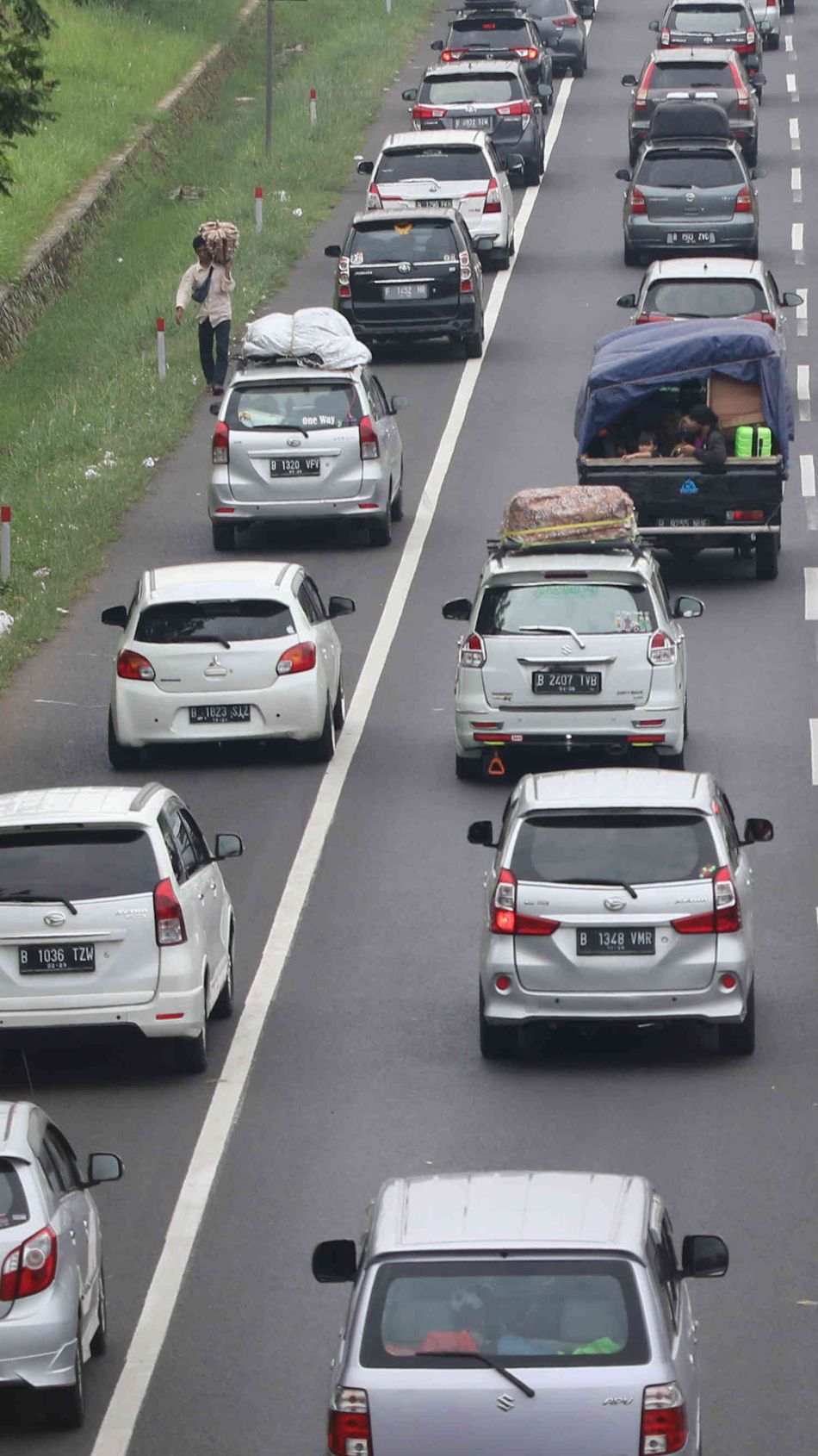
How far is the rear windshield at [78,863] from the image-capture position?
616 inches

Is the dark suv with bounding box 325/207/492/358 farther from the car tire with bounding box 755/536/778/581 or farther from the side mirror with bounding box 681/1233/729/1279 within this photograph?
the side mirror with bounding box 681/1233/729/1279

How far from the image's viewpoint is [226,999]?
56.4 ft

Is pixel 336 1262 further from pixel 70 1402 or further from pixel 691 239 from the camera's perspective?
pixel 691 239

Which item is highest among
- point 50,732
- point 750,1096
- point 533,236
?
point 750,1096

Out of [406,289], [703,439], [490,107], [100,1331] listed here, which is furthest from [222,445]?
[490,107]

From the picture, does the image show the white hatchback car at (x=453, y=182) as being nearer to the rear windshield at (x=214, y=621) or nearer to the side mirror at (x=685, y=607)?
the side mirror at (x=685, y=607)

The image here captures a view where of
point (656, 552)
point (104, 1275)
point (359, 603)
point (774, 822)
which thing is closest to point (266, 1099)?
point (104, 1275)

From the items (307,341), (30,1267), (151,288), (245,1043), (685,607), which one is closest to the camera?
(30,1267)

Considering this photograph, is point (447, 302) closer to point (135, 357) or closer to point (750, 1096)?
point (135, 357)

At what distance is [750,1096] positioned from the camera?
1566 cm

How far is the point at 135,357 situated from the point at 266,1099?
23.2 m

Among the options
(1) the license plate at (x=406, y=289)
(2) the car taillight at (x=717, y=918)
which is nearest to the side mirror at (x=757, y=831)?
(2) the car taillight at (x=717, y=918)

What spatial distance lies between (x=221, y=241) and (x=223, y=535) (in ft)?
20.0

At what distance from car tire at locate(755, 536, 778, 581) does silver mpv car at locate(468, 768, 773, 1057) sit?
11.9 meters
